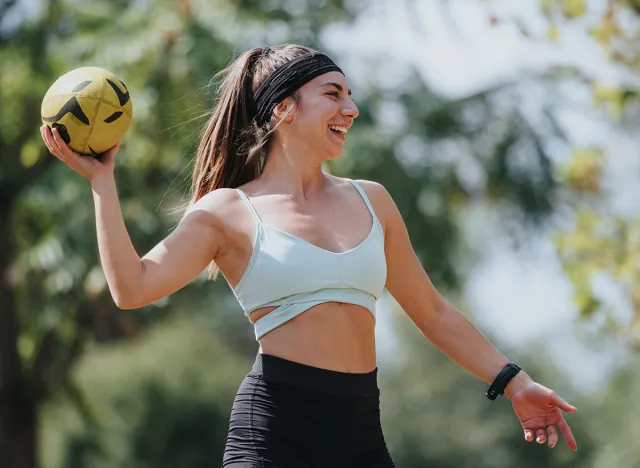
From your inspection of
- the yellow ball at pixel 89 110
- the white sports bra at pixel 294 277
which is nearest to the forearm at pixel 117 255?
the yellow ball at pixel 89 110

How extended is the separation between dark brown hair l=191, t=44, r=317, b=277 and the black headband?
36 millimetres

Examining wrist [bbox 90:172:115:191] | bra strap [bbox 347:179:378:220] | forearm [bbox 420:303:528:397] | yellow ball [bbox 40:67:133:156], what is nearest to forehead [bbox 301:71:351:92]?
bra strap [bbox 347:179:378:220]

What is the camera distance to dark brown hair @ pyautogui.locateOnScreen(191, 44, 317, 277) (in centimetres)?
387

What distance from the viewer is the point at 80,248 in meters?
12.4

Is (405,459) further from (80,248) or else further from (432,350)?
(80,248)

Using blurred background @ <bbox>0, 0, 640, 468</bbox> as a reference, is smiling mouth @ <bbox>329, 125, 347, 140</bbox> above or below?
above

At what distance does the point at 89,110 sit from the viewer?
361 cm

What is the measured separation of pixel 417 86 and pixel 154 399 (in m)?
11.8

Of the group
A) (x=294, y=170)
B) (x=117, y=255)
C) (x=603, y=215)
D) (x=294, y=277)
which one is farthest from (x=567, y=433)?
(x=603, y=215)

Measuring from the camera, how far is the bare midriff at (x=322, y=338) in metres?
3.49

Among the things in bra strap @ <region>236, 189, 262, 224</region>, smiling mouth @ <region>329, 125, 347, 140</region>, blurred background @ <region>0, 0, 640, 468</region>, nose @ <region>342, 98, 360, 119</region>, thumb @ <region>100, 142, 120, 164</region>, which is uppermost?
nose @ <region>342, 98, 360, 119</region>

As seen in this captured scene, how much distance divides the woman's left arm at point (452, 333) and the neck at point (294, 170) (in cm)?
19

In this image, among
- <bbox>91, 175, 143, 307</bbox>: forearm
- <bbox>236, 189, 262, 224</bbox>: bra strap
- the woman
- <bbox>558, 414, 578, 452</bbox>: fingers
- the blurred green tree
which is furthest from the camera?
the blurred green tree

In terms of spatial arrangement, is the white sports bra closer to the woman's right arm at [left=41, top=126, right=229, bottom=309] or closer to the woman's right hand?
the woman's right arm at [left=41, top=126, right=229, bottom=309]
